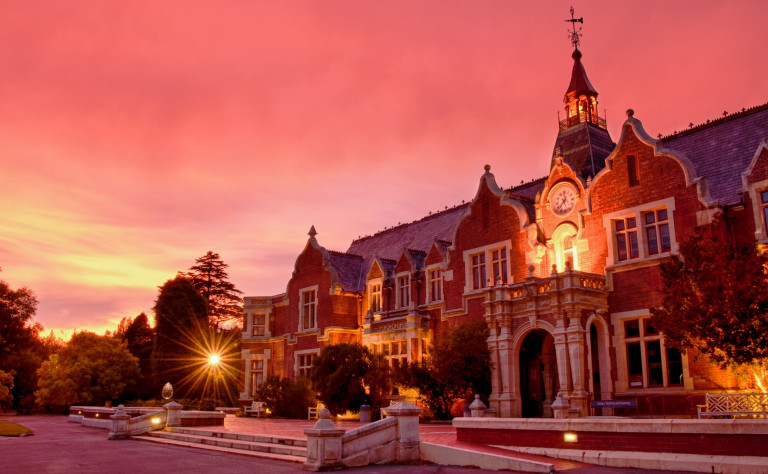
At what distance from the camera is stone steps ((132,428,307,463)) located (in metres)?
16.5

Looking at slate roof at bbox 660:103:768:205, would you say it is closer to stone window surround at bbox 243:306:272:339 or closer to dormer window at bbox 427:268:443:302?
dormer window at bbox 427:268:443:302

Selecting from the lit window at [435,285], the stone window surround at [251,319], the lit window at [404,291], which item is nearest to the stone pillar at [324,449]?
the lit window at [435,285]

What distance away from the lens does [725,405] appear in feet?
50.5

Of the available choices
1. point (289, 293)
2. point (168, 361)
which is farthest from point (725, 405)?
point (168, 361)

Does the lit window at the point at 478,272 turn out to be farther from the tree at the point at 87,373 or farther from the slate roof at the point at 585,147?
the tree at the point at 87,373

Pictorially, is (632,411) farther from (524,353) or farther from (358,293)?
(358,293)

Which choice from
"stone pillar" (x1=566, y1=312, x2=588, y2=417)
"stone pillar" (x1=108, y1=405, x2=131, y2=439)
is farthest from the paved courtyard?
"stone pillar" (x1=566, y1=312, x2=588, y2=417)

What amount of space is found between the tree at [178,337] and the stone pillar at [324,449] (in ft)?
120

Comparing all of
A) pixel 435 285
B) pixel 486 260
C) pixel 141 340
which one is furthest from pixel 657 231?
pixel 141 340

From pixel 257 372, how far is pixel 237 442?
80.0 ft

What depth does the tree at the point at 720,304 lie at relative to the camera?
17.0m

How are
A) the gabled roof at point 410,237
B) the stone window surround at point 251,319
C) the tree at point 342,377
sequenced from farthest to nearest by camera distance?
1. the stone window surround at point 251,319
2. the gabled roof at point 410,237
3. the tree at point 342,377

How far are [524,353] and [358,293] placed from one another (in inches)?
543

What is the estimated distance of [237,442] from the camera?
18906 mm
